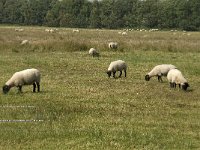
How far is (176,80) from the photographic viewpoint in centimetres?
2284

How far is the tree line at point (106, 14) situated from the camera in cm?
13225

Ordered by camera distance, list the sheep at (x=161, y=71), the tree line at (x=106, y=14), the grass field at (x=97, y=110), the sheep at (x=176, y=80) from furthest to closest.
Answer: the tree line at (x=106, y=14) < the sheep at (x=161, y=71) < the sheep at (x=176, y=80) < the grass field at (x=97, y=110)

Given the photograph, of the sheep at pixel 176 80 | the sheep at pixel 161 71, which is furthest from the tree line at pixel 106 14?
the sheep at pixel 176 80

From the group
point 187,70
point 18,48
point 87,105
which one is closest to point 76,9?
point 18,48

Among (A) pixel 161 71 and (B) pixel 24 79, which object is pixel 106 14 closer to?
(A) pixel 161 71

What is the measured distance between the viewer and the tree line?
132250mm

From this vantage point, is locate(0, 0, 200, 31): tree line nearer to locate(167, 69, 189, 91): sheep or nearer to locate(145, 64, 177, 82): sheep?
locate(145, 64, 177, 82): sheep

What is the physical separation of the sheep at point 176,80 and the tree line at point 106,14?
4148 inches

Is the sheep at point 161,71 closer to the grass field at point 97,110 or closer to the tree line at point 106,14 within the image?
the grass field at point 97,110

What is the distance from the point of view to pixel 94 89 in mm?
22234

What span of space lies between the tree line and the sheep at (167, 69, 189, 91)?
346 feet

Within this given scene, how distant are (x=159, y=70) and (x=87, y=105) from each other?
8224mm

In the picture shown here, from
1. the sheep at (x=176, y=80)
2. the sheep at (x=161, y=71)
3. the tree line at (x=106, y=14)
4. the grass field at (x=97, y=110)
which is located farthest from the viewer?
the tree line at (x=106, y=14)

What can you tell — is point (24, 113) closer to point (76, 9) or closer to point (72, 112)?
point (72, 112)
